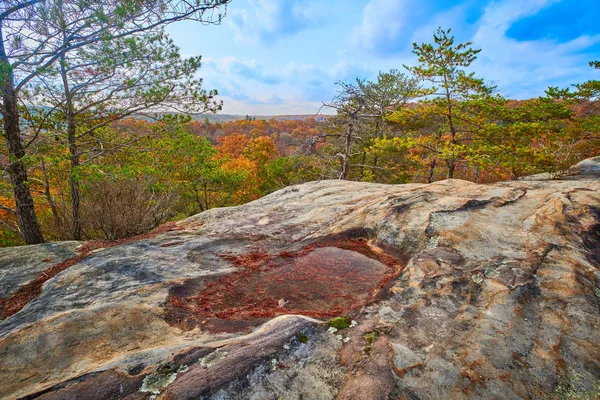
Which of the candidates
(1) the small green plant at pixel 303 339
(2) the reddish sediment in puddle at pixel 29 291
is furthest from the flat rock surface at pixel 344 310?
(2) the reddish sediment in puddle at pixel 29 291

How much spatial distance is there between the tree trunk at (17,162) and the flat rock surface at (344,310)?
294 centimetres

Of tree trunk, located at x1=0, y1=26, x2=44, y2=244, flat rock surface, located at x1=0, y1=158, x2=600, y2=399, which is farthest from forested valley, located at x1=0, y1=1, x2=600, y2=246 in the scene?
flat rock surface, located at x1=0, y1=158, x2=600, y2=399

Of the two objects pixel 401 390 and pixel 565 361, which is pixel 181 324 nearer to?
pixel 401 390

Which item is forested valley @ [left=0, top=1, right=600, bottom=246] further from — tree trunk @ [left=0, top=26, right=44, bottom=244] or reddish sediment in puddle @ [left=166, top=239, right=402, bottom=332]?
reddish sediment in puddle @ [left=166, top=239, right=402, bottom=332]

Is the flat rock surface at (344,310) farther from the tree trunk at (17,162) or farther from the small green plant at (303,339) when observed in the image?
the tree trunk at (17,162)

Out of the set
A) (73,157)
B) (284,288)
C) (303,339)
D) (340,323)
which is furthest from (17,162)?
(340,323)

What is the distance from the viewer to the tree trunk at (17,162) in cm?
580

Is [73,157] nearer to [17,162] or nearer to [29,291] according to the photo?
[17,162]

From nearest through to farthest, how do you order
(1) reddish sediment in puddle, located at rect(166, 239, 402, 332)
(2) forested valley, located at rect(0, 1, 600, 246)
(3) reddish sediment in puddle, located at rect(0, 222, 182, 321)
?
1. (1) reddish sediment in puddle, located at rect(166, 239, 402, 332)
2. (3) reddish sediment in puddle, located at rect(0, 222, 182, 321)
3. (2) forested valley, located at rect(0, 1, 600, 246)

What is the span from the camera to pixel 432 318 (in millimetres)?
2188

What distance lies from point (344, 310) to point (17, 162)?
7724 mm

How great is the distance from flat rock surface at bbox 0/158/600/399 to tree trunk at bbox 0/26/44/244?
294 centimetres

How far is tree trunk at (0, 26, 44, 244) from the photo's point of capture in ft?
19.0

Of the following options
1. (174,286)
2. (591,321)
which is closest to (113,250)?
(174,286)
